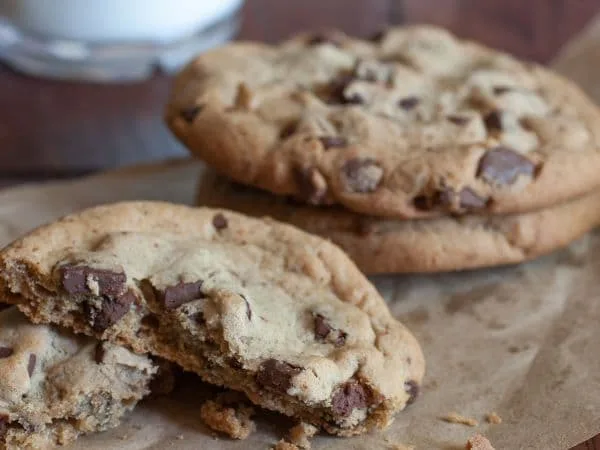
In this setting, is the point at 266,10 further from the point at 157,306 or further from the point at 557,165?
the point at 157,306

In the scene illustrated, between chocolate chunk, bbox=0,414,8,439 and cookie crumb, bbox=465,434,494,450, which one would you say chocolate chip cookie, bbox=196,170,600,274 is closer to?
cookie crumb, bbox=465,434,494,450

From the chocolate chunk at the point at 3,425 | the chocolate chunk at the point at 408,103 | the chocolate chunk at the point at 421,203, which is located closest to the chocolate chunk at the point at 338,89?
the chocolate chunk at the point at 408,103

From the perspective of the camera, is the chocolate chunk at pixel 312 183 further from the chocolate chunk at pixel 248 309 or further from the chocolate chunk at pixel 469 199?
the chocolate chunk at pixel 248 309

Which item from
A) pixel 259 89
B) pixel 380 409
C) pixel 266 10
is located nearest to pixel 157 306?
pixel 380 409

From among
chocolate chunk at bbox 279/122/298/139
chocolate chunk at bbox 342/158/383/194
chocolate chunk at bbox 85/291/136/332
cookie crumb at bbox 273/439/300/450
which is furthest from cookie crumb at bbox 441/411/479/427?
chocolate chunk at bbox 279/122/298/139

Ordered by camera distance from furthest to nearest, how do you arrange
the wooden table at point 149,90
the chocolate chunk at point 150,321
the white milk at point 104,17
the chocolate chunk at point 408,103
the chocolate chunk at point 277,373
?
1. the white milk at point 104,17
2. the wooden table at point 149,90
3. the chocolate chunk at point 408,103
4. the chocolate chunk at point 150,321
5. the chocolate chunk at point 277,373
